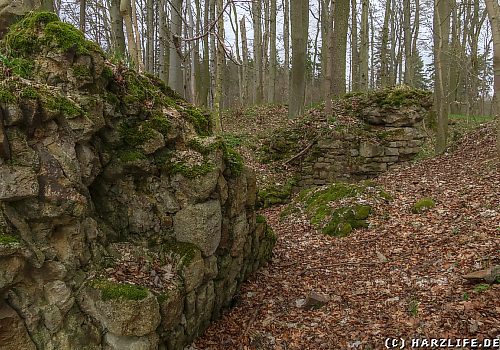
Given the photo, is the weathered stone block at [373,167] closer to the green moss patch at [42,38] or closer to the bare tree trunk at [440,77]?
the bare tree trunk at [440,77]

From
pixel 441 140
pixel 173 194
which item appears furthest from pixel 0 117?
pixel 441 140

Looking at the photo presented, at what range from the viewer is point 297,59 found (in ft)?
46.4

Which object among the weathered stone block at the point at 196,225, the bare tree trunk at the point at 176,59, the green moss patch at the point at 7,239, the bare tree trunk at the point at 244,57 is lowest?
the weathered stone block at the point at 196,225

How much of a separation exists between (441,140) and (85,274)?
1093 cm

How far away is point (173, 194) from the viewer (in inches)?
180

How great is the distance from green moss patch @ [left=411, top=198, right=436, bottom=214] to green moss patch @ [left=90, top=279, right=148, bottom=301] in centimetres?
566

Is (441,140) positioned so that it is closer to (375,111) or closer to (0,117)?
(375,111)

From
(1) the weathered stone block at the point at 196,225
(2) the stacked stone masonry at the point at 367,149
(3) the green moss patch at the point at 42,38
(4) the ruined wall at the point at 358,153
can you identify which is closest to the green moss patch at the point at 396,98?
(2) the stacked stone masonry at the point at 367,149

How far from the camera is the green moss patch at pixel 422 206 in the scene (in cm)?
735

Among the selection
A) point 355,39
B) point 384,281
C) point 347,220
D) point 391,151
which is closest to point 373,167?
point 391,151

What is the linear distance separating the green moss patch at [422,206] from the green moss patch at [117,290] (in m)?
5.66

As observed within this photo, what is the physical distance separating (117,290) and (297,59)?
1226 centimetres

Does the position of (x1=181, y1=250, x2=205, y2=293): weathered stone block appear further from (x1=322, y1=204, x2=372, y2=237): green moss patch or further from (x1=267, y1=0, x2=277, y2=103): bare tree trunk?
(x1=267, y1=0, x2=277, y2=103): bare tree trunk

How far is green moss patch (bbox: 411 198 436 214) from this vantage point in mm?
7353
